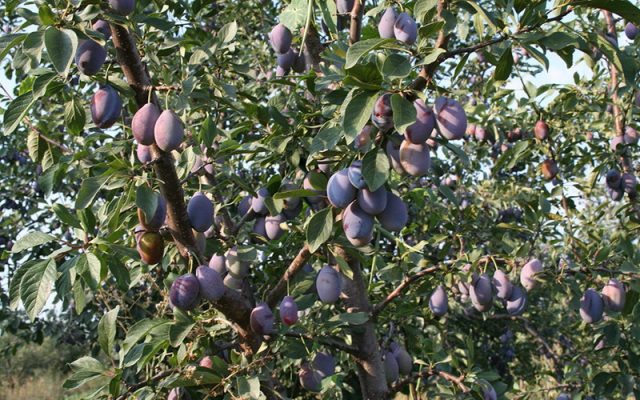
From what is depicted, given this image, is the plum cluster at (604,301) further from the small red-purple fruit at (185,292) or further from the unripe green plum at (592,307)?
the small red-purple fruit at (185,292)

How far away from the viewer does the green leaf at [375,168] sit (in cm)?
105

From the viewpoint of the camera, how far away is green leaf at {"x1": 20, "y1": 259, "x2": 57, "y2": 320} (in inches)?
42.7

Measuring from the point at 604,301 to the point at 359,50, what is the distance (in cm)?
133

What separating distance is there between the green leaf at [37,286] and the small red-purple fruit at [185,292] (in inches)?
10.8

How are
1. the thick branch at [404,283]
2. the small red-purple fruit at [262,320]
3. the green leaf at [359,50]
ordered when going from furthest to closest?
1. the thick branch at [404,283]
2. the small red-purple fruit at [262,320]
3. the green leaf at [359,50]

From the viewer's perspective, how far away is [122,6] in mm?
1118

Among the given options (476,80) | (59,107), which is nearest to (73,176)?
(59,107)

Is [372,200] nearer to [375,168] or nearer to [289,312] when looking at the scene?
[375,168]

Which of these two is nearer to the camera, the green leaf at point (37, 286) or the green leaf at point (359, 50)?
the green leaf at point (359, 50)

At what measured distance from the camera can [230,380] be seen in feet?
4.59

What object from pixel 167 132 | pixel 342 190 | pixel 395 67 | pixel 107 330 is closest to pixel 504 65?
pixel 395 67

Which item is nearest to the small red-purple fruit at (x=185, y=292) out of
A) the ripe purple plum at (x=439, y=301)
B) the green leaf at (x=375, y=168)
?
the green leaf at (x=375, y=168)

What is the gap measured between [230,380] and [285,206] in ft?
1.34

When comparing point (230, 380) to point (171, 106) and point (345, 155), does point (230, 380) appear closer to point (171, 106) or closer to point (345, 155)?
point (345, 155)
